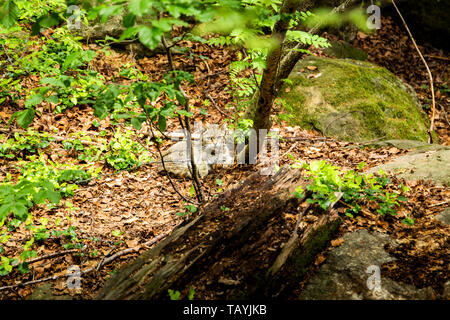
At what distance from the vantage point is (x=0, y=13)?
6.12ft

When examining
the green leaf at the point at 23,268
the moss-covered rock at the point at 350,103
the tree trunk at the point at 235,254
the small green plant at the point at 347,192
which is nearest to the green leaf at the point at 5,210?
the tree trunk at the point at 235,254

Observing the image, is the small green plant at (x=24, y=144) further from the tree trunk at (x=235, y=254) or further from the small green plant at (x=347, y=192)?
the small green plant at (x=347, y=192)

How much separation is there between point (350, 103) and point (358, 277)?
4854 millimetres

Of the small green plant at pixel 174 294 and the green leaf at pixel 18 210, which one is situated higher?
the green leaf at pixel 18 210

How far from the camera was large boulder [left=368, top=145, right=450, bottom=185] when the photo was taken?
373 cm

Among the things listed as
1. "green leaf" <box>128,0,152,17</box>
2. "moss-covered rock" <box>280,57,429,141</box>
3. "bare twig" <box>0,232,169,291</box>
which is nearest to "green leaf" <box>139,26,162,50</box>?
"green leaf" <box>128,0,152,17</box>

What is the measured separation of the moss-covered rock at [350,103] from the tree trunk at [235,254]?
3.68 metres

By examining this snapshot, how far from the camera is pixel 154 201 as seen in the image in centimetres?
426

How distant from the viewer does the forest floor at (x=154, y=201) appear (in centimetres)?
262

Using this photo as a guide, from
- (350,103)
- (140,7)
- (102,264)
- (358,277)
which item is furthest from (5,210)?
(350,103)

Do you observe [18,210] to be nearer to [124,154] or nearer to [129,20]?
[129,20]

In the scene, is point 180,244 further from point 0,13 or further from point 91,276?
point 0,13

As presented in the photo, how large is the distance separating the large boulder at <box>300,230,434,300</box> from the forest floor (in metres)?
0.08
